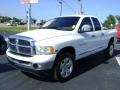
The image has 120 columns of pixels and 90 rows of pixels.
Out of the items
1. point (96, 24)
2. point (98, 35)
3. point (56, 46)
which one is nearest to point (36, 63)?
point (56, 46)

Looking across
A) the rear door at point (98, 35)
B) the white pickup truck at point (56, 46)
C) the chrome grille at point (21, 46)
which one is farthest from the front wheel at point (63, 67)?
the rear door at point (98, 35)

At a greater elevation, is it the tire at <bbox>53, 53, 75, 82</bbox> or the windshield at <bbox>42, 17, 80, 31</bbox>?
the windshield at <bbox>42, 17, 80, 31</bbox>

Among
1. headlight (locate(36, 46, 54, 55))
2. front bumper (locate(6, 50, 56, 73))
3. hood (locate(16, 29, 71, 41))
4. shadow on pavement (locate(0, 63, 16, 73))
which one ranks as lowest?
shadow on pavement (locate(0, 63, 16, 73))

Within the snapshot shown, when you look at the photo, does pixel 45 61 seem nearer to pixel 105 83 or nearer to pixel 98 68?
pixel 105 83

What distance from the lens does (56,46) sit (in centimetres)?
633

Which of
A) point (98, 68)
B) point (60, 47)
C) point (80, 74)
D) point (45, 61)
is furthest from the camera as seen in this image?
point (98, 68)

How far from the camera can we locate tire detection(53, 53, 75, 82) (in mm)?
6523

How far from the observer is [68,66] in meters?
7.05

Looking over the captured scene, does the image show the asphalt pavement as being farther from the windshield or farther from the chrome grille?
the windshield

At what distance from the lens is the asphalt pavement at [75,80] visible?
635 cm

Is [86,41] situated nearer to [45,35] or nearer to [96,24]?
[96,24]

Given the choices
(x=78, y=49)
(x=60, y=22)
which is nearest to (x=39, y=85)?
(x=78, y=49)

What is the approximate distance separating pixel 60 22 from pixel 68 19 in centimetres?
30

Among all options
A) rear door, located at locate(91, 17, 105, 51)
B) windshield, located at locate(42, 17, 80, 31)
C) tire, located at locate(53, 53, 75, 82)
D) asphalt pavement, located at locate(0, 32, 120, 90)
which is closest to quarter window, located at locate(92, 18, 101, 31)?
rear door, located at locate(91, 17, 105, 51)
